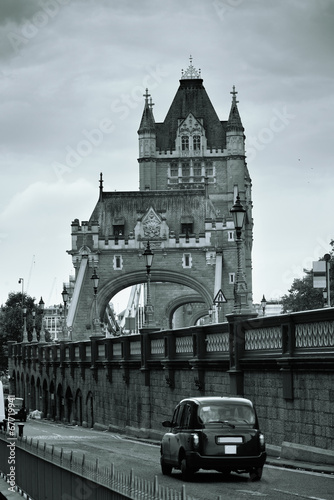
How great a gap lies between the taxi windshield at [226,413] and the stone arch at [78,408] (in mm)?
42767

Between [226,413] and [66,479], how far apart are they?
739 centimetres

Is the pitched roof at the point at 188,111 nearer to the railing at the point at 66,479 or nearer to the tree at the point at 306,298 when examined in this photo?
the tree at the point at 306,298

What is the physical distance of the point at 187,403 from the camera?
71.7 feet

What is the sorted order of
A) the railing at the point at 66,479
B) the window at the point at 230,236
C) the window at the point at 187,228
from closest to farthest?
the railing at the point at 66,479, the window at the point at 230,236, the window at the point at 187,228

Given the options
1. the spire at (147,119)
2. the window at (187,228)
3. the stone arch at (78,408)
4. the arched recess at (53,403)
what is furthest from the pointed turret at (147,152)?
the stone arch at (78,408)

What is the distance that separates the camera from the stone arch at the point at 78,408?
63750mm

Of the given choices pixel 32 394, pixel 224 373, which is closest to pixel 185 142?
pixel 32 394

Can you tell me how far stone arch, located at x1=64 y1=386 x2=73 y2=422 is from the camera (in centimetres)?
6888

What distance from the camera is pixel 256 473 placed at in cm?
2098

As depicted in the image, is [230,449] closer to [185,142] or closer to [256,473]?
[256,473]

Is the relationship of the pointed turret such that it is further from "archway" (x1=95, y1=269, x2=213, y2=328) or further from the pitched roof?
"archway" (x1=95, y1=269, x2=213, y2=328)

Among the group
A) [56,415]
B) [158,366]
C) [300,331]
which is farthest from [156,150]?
[300,331]

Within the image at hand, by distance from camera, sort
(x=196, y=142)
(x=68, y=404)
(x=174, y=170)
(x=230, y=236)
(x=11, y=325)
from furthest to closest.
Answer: (x=11, y=325) < (x=196, y=142) < (x=174, y=170) < (x=230, y=236) < (x=68, y=404)

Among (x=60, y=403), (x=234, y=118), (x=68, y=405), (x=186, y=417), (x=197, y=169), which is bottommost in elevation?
(x=186, y=417)
